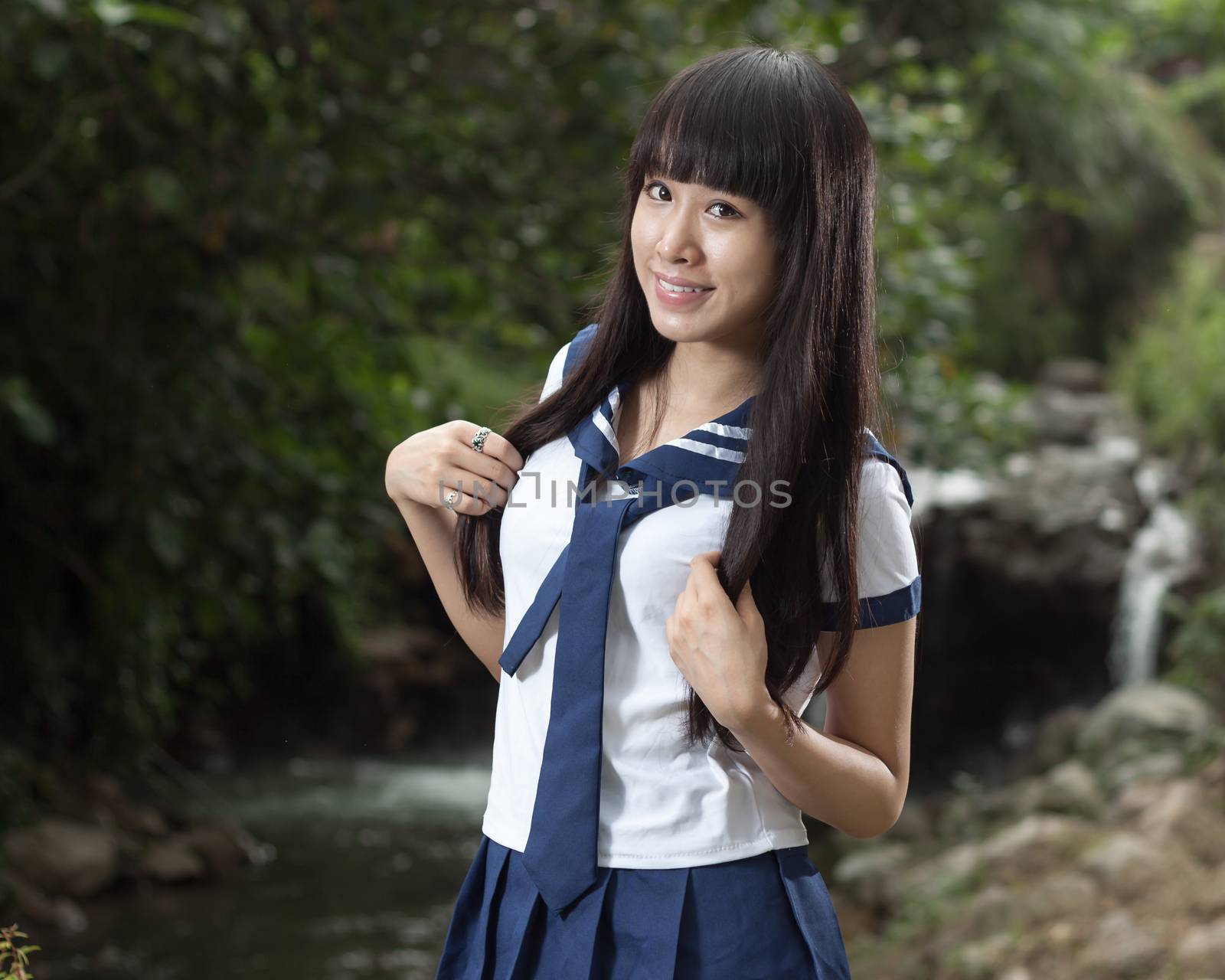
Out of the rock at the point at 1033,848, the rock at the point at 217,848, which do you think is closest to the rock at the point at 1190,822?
the rock at the point at 1033,848

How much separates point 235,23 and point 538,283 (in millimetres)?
1053

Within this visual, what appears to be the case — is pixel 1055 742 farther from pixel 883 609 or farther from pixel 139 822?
pixel 883 609

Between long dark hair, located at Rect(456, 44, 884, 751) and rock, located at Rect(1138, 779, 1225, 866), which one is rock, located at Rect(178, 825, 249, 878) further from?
long dark hair, located at Rect(456, 44, 884, 751)

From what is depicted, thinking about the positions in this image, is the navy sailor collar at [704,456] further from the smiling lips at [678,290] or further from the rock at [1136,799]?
the rock at [1136,799]

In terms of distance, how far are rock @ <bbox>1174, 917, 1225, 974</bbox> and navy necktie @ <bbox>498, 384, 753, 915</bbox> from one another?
8.27 ft

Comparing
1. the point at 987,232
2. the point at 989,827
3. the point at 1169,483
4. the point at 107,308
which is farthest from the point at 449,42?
the point at 987,232

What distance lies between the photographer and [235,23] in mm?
2812

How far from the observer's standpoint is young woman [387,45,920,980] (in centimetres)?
103

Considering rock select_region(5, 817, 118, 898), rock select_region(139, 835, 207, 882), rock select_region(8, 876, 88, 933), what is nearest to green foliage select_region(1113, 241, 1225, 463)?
rock select_region(139, 835, 207, 882)

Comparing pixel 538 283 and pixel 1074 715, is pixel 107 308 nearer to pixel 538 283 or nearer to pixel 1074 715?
pixel 538 283

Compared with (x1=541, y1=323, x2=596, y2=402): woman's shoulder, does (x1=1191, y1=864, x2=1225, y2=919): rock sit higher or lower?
lower

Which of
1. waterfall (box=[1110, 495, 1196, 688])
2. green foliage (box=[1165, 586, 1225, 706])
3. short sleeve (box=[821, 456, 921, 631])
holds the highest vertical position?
waterfall (box=[1110, 495, 1196, 688])

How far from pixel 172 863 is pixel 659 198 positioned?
428 cm

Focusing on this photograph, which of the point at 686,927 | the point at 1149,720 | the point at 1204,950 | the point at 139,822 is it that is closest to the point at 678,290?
the point at 686,927
